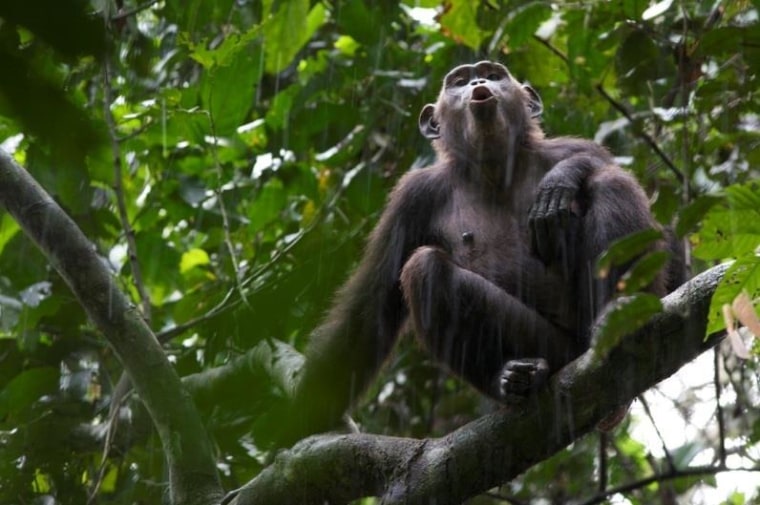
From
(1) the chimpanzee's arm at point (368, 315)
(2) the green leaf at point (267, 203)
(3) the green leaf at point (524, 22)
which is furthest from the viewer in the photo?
(2) the green leaf at point (267, 203)

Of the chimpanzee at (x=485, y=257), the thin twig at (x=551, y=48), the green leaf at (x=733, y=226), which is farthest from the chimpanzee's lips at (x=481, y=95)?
the green leaf at (x=733, y=226)

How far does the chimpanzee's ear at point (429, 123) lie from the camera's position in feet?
18.0

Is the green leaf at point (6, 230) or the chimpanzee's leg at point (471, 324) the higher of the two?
the green leaf at point (6, 230)

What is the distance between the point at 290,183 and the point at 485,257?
169 centimetres

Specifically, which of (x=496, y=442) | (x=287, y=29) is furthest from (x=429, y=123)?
(x=496, y=442)

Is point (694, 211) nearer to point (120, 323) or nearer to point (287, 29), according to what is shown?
point (120, 323)

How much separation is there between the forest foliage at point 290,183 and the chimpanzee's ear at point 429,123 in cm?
42

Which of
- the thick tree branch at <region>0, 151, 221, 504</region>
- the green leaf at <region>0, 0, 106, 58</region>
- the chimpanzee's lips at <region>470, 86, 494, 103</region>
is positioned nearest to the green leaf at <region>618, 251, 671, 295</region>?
the green leaf at <region>0, 0, 106, 58</region>

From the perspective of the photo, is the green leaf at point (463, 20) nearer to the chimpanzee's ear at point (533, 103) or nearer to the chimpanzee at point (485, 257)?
the chimpanzee at point (485, 257)

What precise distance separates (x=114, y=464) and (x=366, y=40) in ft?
8.92

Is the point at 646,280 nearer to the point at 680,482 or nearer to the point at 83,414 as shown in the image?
the point at 83,414

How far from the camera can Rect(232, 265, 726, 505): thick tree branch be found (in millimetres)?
2998

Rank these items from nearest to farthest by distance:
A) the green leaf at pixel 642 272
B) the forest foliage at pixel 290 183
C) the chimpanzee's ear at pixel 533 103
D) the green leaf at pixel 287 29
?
1. the green leaf at pixel 642 272
2. the green leaf at pixel 287 29
3. the forest foliage at pixel 290 183
4. the chimpanzee's ear at pixel 533 103

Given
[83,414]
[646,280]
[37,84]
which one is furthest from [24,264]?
[37,84]
